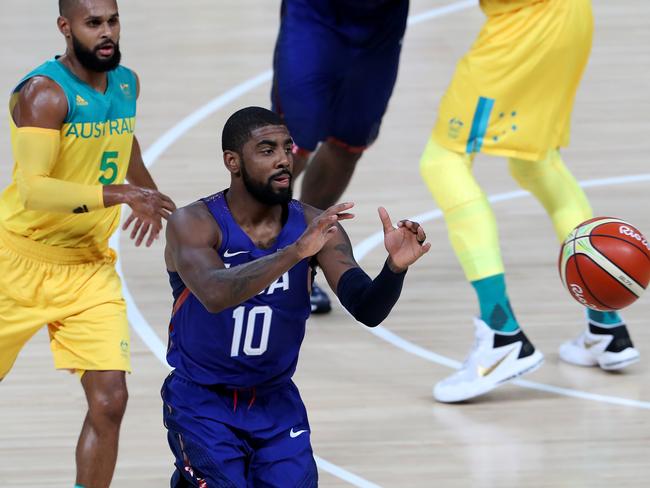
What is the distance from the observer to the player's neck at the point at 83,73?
478cm

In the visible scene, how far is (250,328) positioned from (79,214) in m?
0.95

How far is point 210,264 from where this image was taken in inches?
158

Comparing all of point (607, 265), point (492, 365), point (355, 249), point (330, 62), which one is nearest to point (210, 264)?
point (607, 265)

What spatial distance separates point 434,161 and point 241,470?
222cm

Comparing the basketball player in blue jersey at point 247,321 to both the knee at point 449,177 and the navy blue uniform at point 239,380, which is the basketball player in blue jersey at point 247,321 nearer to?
the navy blue uniform at point 239,380

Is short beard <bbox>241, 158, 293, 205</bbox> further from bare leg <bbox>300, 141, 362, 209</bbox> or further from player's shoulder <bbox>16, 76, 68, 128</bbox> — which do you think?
bare leg <bbox>300, 141, 362, 209</bbox>

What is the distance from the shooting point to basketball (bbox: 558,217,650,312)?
541cm

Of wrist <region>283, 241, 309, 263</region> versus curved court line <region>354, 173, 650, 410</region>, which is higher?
wrist <region>283, 241, 309, 263</region>

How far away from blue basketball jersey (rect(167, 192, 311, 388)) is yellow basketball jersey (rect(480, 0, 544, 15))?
1.96m

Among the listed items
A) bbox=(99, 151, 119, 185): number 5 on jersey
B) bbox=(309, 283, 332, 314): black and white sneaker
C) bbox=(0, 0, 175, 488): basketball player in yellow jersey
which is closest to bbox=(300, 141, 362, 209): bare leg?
bbox=(309, 283, 332, 314): black and white sneaker

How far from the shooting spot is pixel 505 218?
26.5 feet

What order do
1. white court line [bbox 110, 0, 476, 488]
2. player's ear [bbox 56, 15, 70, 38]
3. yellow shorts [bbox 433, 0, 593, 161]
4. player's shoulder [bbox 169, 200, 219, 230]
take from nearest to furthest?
player's shoulder [bbox 169, 200, 219, 230], player's ear [bbox 56, 15, 70, 38], white court line [bbox 110, 0, 476, 488], yellow shorts [bbox 433, 0, 593, 161]

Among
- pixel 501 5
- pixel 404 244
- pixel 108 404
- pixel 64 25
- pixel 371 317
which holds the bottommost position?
pixel 108 404

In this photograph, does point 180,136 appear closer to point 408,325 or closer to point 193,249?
point 408,325
